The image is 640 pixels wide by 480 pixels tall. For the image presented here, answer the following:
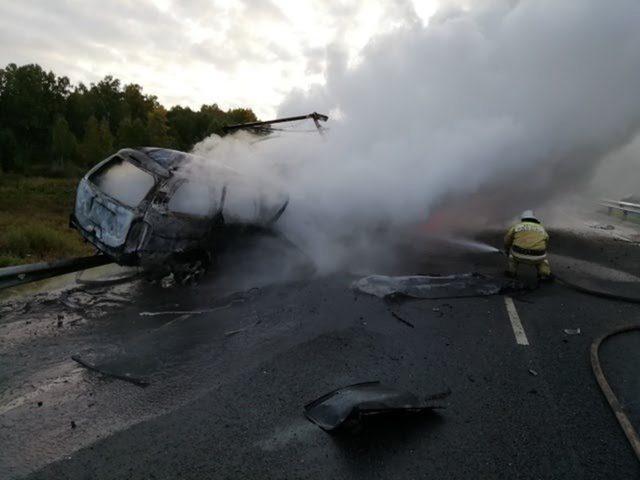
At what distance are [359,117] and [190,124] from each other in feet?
212

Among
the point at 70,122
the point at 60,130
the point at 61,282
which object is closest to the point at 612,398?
the point at 61,282

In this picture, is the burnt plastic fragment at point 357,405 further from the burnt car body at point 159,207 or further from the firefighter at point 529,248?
the firefighter at point 529,248

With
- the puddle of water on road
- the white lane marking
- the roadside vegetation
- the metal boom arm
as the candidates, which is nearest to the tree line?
the roadside vegetation

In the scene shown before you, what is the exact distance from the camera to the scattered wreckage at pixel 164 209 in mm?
5902

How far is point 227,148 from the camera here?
914cm

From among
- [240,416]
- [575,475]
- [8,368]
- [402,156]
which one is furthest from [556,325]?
[8,368]

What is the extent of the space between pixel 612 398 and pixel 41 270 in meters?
6.95

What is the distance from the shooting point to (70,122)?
59.5m

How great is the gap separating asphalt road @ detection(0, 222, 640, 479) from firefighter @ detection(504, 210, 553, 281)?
0.64 m

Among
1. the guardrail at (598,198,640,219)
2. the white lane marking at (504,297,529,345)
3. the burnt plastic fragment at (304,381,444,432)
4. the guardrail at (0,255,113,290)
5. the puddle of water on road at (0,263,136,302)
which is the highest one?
the guardrail at (598,198,640,219)

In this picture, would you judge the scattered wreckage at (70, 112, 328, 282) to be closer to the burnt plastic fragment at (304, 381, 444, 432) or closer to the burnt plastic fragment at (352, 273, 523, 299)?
the burnt plastic fragment at (352, 273, 523, 299)

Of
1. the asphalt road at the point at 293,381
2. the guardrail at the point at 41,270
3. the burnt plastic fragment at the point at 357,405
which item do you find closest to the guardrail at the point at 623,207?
the asphalt road at the point at 293,381

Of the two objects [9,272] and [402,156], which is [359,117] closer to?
[402,156]

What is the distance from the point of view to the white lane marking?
4949 millimetres
